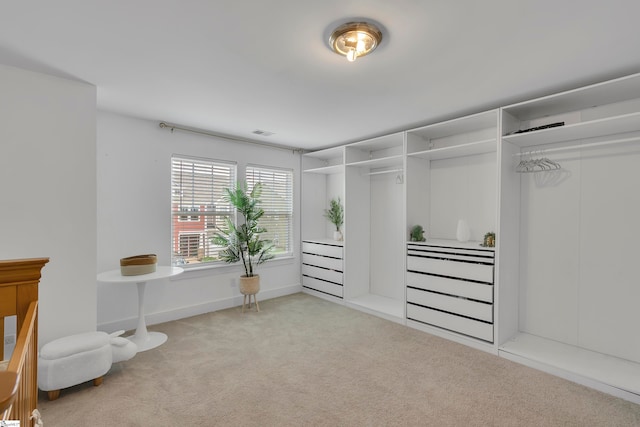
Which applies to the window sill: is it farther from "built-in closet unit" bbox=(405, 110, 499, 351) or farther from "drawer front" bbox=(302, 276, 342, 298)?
"built-in closet unit" bbox=(405, 110, 499, 351)

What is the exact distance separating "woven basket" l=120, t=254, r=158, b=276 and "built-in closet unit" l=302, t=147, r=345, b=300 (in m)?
2.50

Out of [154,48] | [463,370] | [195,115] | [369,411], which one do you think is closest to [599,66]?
[463,370]

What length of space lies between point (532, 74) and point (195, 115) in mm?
3336

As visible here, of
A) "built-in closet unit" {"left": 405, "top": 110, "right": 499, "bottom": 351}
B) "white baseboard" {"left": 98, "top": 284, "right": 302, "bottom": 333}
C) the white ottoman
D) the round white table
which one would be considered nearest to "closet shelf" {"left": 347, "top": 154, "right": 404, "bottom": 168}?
"built-in closet unit" {"left": 405, "top": 110, "right": 499, "bottom": 351}

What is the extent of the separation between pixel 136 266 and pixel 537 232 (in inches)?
166

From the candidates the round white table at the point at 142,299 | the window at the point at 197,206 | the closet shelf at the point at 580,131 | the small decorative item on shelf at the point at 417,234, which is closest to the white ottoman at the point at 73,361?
the round white table at the point at 142,299

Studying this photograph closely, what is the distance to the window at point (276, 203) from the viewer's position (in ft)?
16.2

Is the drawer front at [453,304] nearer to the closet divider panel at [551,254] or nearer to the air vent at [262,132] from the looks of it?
the closet divider panel at [551,254]

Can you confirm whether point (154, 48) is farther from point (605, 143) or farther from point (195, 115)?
point (605, 143)

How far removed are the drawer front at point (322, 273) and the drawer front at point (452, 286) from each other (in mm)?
1236

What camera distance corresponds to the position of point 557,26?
182 cm

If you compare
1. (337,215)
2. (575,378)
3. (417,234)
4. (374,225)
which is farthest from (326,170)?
(575,378)

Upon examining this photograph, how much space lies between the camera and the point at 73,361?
232 centimetres

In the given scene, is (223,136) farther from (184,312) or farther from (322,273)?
(322,273)
